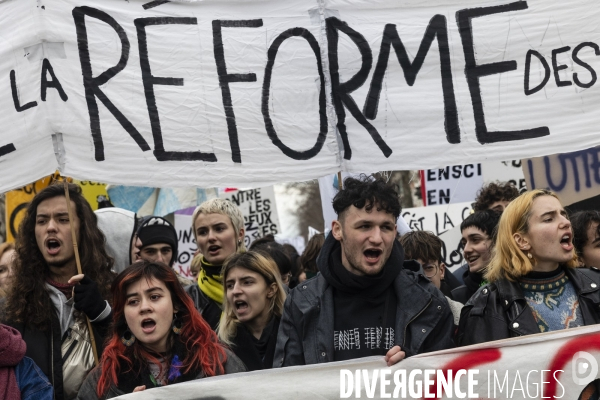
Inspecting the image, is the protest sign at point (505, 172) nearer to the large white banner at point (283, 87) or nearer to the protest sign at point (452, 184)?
the protest sign at point (452, 184)

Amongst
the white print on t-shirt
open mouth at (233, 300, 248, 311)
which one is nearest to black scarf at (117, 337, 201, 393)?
the white print on t-shirt

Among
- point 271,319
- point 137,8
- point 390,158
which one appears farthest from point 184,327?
point 137,8

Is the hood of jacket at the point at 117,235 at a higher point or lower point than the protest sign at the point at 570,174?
lower

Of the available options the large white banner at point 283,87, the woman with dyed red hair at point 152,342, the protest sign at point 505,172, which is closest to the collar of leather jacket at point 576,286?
the large white banner at point 283,87

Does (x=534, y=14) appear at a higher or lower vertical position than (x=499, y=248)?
higher

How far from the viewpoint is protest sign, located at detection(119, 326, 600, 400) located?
12.2 feet

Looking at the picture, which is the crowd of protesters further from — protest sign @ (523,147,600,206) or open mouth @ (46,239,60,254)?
protest sign @ (523,147,600,206)

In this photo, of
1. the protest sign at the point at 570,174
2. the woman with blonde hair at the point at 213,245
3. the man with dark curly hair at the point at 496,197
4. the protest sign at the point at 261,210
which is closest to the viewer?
the woman with blonde hair at the point at 213,245

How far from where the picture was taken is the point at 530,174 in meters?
7.41

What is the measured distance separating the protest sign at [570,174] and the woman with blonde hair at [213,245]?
256 centimetres

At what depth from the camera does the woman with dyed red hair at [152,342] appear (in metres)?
3.95

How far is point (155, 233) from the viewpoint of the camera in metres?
5.74

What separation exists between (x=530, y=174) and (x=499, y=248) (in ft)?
11.0

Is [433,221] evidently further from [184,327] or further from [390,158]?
[184,327]
